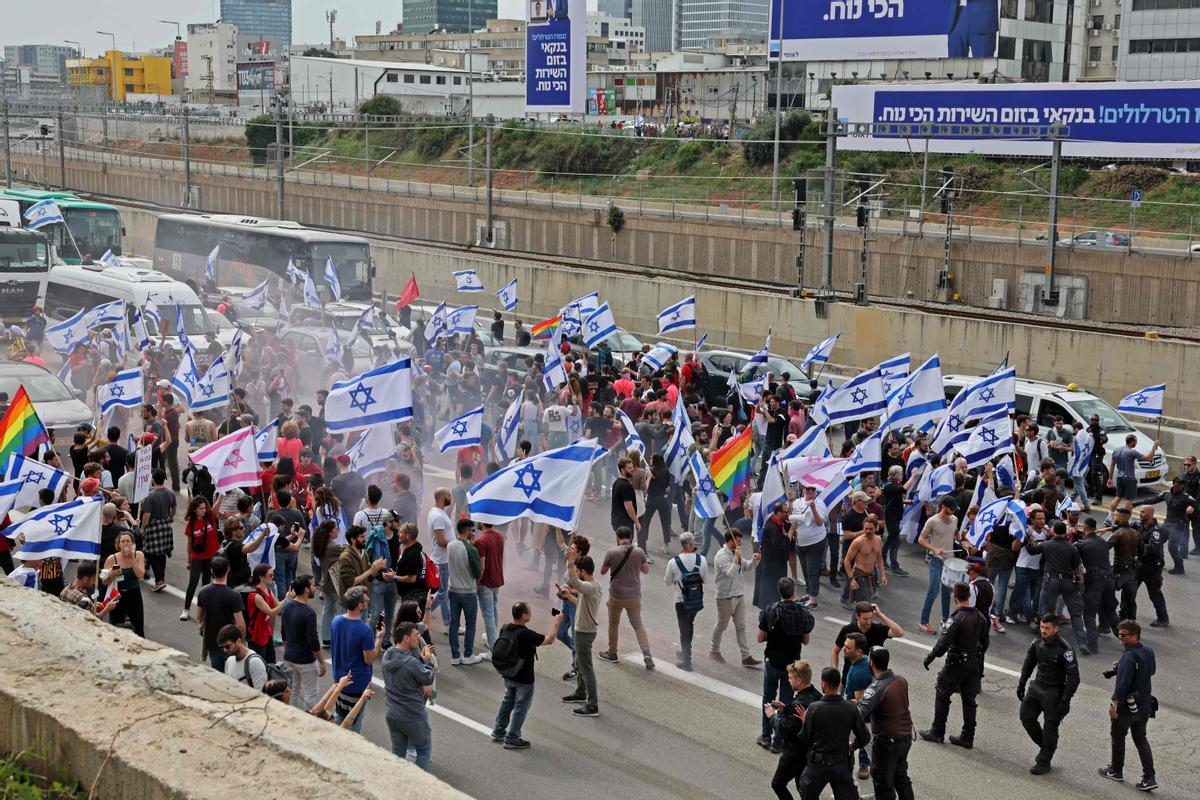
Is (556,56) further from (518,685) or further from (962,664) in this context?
(518,685)

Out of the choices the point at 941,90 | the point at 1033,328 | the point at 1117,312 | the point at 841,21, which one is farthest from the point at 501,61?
the point at 1033,328

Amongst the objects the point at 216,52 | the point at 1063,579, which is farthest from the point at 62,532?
the point at 216,52

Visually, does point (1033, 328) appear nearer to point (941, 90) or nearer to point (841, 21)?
point (941, 90)

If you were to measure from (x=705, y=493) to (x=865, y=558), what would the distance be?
1.96 meters

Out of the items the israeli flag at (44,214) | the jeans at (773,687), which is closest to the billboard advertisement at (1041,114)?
the israeli flag at (44,214)

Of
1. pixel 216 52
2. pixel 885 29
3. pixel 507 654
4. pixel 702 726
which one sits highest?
pixel 216 52

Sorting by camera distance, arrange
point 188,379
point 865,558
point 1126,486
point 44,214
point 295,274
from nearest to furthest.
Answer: point 865,558 < point 188,379 < point 1126,486 < point 295,274 < point 44,214

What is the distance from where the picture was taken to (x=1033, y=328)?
27.9 metres

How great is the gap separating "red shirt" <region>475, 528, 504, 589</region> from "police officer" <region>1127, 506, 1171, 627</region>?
6745mm

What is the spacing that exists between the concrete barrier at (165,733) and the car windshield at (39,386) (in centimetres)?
1460

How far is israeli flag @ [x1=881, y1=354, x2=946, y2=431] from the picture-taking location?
19203 millimetres

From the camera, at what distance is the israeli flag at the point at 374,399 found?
52.4 feet

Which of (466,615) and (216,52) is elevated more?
(216,52)

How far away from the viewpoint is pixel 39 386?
21938 millimetres
